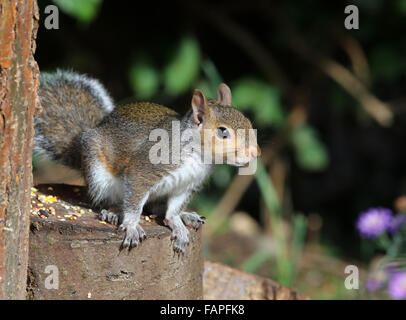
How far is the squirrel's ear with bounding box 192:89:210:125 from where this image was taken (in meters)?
1.79

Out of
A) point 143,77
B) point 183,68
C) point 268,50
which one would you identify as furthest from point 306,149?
point 143,77

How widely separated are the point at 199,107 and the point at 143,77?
1362 mm

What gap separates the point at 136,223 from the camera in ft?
5.69

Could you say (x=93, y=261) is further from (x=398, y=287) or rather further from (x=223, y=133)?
(x=398, y=287)

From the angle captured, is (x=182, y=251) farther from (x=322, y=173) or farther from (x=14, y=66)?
(x=322, y=173)

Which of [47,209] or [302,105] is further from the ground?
[302,105]

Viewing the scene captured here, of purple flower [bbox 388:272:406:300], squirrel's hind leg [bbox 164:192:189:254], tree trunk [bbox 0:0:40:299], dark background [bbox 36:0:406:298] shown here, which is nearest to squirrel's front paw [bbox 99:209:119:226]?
squirrel's hind leg [bbox 164:192:189:254]

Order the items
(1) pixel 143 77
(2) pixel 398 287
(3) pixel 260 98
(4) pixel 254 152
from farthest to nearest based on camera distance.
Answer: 1. (3) pixel 260 98
2. (1) pixel 143 77
3. (2) pixel 398 287
4. (4) pixel 254 152

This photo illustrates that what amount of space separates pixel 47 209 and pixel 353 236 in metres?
2.70

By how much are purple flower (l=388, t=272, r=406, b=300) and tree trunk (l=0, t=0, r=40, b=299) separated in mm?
1384

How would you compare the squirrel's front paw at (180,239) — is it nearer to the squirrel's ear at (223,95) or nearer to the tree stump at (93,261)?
the tree stump at (93,261)

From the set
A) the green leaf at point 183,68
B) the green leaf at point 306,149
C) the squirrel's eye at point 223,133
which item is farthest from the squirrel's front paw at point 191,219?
the green leaf at point 306,149

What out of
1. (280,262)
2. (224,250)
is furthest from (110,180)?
(224,250)

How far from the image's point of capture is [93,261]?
160 centimetres
